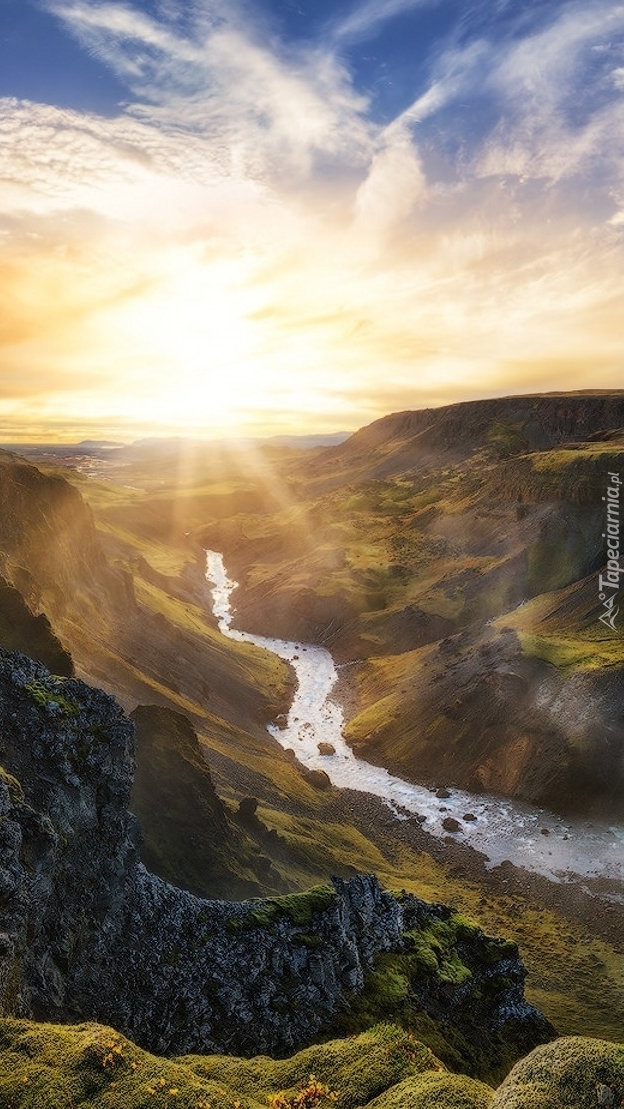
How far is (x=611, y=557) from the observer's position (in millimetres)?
101000

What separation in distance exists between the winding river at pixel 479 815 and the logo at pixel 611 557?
30.3 meters

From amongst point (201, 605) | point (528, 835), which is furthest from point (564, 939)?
point (201, 605)

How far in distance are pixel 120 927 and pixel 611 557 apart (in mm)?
95236

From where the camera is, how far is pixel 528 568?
118m

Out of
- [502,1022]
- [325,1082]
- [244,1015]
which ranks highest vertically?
[325,1082]

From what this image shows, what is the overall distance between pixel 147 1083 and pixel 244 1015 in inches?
297

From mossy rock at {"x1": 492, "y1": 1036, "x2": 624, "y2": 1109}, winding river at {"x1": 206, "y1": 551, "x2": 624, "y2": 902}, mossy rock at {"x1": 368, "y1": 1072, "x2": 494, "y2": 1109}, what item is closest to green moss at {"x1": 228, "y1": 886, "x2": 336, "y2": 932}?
mossy rock at {"x1": 368, "y1": 1072, "x2": 494, "y2": 1109}

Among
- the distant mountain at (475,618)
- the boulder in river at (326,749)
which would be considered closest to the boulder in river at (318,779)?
the boulder in river at (326,749)

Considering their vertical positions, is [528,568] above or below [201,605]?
above

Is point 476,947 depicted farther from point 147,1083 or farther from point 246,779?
point 246,779

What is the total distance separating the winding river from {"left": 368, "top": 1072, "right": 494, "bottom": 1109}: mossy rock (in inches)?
1781

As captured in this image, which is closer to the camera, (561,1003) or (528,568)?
(561,1003)

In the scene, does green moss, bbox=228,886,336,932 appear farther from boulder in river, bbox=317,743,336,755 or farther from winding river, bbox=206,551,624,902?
boulder in river, bbox=317,743,336,755

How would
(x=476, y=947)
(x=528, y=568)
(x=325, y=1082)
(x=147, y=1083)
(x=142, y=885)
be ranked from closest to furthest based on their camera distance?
(x=147, y=1083)
(x=325, y=1082)
(x=142, y=885)
(x=476, y=947)
(x=528, y=568)
